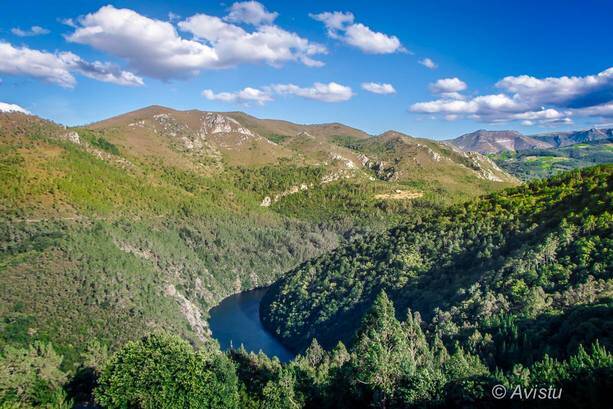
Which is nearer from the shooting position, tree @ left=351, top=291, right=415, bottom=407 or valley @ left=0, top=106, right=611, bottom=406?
tree @ left=351, top=291, right=415, bottom=407

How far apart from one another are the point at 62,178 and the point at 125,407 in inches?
5675

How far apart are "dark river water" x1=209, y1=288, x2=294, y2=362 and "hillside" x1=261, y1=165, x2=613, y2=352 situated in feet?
17.8

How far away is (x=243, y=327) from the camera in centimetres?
15712

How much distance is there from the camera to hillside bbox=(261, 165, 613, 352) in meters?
66.9

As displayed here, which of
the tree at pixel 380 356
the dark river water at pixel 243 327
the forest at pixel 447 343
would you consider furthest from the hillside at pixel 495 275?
the tree at pixel 380 356

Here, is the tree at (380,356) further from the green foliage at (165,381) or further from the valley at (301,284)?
the green foliage at (165,381)

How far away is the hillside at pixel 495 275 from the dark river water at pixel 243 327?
543cm

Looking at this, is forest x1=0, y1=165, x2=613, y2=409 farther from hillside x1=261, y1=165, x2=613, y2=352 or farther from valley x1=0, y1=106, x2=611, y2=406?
valley x1=0, y1=106, x2=611, y2=406

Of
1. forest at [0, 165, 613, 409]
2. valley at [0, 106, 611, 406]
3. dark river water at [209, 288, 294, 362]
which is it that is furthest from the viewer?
dark river water at [209, 288, 294, 362]

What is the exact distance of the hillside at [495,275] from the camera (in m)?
66.9

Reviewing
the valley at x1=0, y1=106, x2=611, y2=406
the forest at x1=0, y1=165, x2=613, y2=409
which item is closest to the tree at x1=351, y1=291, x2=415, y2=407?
the forest at x1=0, y1=165, x2=613, y2=409

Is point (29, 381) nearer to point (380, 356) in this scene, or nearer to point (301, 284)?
point (380, 356)

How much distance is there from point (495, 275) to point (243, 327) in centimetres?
9542

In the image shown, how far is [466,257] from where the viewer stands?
9794 centimetres
